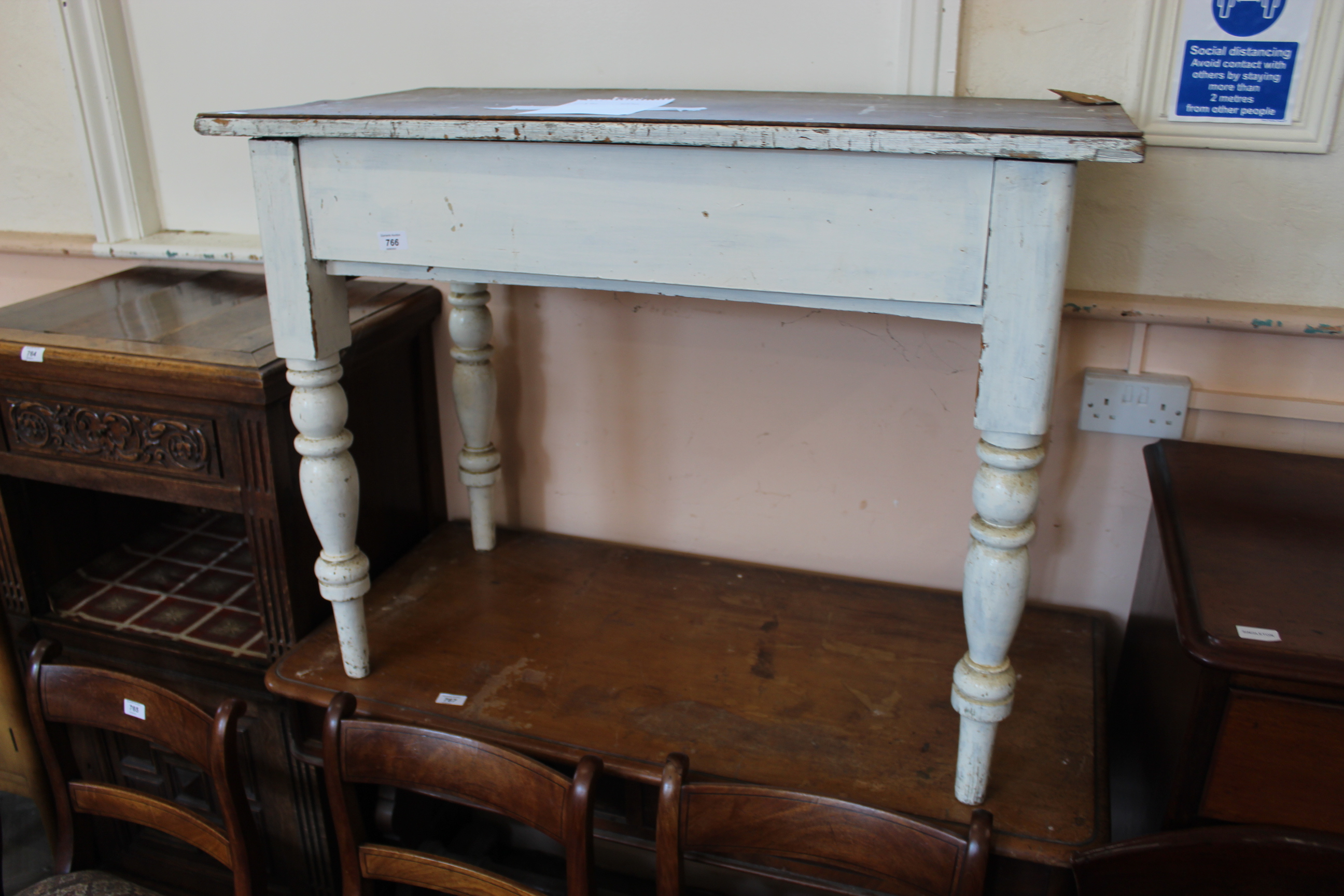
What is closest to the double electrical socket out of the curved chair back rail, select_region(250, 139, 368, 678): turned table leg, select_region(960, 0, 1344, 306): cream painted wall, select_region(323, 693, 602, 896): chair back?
select_region(960, 0, 1344, 306): cream painted wall

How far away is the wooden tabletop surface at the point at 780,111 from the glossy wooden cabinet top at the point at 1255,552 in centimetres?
53

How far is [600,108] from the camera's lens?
1.25 metres

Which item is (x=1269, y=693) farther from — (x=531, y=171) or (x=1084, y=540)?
(x=531, y=171)

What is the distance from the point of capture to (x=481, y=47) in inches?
69.1

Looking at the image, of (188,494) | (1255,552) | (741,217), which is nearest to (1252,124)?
(1255,552)

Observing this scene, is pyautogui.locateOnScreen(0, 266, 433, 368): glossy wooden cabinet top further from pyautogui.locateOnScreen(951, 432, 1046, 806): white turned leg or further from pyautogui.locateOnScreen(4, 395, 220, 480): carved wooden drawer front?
pyautogui.locateOnScreen(951, 432, 1046, 806): white turned leg

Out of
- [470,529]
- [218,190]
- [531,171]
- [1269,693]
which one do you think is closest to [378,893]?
[470,529]

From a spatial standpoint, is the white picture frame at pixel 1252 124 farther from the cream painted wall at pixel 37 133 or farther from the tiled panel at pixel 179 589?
the cream painted wall at pixel 37 133

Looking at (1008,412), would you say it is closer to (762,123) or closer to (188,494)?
(762,123)

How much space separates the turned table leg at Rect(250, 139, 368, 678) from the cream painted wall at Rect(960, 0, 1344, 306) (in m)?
1.01

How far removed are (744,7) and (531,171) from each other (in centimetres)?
64

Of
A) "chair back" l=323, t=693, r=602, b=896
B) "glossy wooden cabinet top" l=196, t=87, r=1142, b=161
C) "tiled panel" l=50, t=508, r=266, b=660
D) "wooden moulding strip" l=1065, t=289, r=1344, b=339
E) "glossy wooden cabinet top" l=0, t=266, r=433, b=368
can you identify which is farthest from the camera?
"tiled panel" l=50, t=508, r=266, b=660

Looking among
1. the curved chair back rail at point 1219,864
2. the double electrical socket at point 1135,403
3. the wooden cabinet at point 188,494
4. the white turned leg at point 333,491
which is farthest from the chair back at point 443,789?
the double electrical socket at point 1135,403

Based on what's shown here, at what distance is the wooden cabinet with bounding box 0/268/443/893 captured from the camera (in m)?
1.55
